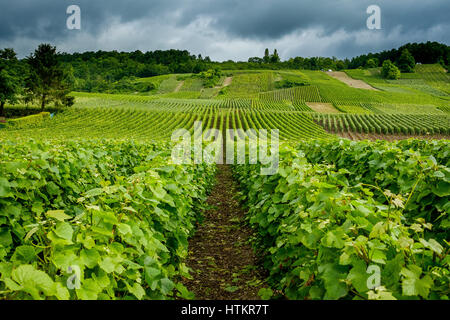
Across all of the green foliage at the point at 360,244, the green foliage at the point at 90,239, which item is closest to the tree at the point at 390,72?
the green foliage at the point at 360,244

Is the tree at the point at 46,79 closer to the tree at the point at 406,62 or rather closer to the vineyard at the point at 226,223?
the vineyard at the point at 226,223

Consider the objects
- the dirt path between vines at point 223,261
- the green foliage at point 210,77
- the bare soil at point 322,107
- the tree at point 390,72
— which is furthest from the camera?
the tree at point 390,72

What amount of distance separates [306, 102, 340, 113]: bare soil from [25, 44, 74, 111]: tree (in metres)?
53.8

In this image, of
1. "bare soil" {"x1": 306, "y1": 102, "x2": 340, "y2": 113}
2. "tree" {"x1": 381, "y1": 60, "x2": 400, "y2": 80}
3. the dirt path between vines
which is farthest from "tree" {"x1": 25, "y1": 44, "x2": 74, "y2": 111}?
"tree" {"x1": 381, "y1": 60, "x2": 400, "y2": 80}

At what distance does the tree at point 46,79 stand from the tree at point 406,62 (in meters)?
129

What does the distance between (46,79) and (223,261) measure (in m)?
64.2

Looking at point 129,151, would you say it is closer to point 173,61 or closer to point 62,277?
point 62,277

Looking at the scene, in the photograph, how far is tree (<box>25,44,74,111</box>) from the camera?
56.4 meters

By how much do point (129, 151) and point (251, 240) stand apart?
5960 millimetres

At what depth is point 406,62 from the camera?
435ft

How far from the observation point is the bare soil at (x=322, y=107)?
73769 millimetres

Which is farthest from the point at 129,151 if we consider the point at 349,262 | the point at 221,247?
the point at 349,262

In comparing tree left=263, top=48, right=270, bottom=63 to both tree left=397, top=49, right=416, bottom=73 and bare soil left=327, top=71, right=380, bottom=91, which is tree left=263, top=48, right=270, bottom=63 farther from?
tree left=397, top=49, right=416, bottom=73

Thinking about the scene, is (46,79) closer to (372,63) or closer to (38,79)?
(38,79)
